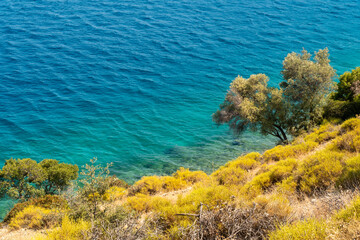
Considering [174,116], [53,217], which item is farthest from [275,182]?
[174,116]

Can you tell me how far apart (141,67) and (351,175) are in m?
41.8

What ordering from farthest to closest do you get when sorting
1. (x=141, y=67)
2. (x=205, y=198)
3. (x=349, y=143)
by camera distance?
1. (x=141, y=67)
2. (x=349, y=143)
3. (x=205, y=198)

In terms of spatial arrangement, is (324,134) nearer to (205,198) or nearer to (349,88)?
(349,88)

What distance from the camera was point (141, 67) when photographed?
4938 centimetres

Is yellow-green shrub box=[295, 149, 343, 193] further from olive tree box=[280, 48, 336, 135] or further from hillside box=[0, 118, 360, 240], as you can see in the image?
olive tree box=[280, 48, 336, 135]

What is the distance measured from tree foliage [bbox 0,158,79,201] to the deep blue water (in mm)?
6194

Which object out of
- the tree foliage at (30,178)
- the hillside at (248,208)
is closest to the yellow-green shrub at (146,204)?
the hillside at (248,208)

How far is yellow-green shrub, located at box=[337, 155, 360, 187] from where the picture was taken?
426 inches

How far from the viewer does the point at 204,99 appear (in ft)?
136

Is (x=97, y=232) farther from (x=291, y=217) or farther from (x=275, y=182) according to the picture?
(x=275, y=182)

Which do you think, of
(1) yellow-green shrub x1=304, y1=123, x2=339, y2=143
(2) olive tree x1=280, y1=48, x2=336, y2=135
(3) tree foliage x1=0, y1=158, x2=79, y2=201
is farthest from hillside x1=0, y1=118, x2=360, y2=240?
(2) olive tree x1=280, y1=48, x2=336, y2=135

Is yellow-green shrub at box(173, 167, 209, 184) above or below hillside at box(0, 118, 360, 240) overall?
below

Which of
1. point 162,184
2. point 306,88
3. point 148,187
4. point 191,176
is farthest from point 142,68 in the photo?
point 148,187

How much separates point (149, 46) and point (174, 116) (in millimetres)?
22563
